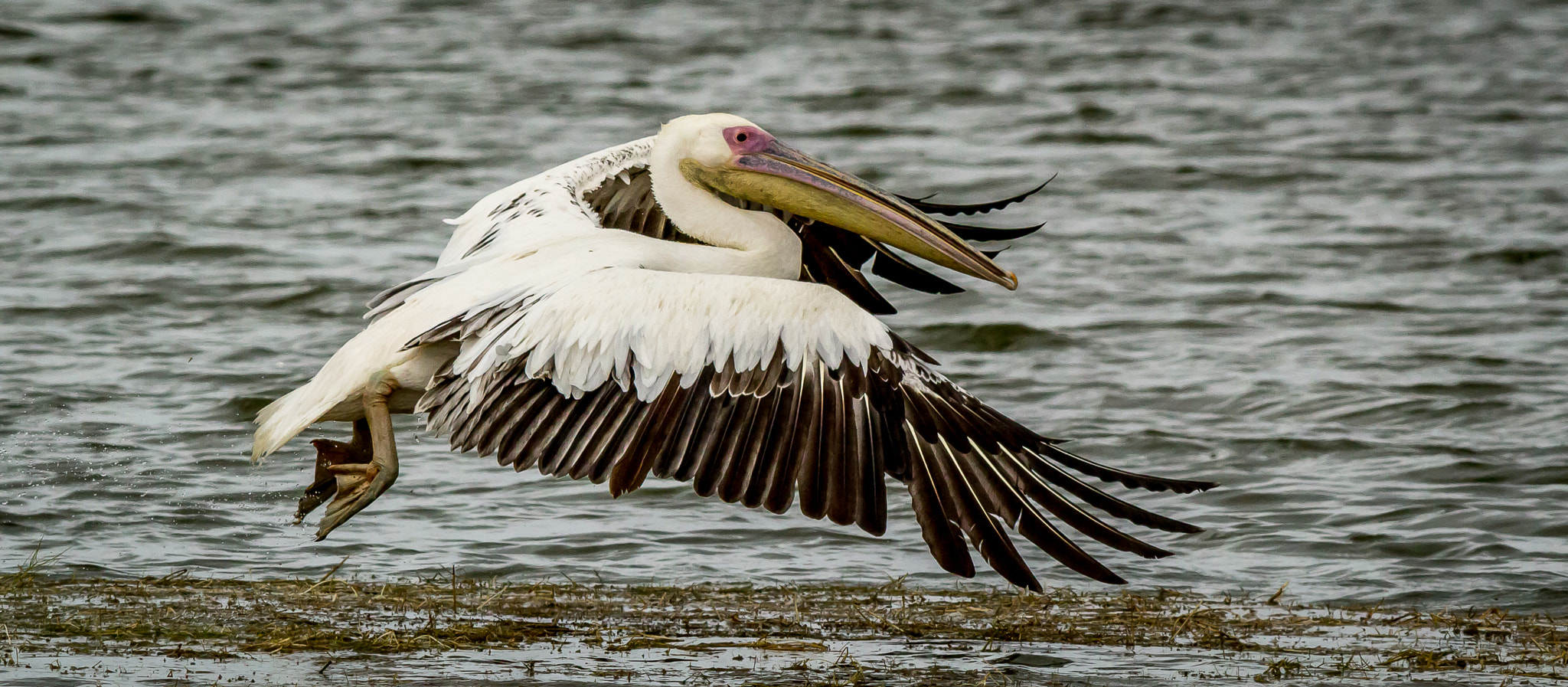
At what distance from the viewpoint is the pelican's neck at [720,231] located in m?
5.68

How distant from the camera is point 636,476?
4781 millimetres

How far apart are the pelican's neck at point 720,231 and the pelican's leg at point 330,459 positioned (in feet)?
3.50

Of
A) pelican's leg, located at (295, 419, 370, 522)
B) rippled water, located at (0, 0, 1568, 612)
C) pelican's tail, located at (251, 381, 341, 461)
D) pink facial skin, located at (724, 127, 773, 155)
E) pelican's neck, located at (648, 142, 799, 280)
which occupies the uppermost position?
pink facial skin, located at (724, 127, 773, 155)

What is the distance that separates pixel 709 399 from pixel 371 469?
1.06 meters

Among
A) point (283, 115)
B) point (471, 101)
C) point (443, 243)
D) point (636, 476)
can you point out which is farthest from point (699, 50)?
point (636, 476)

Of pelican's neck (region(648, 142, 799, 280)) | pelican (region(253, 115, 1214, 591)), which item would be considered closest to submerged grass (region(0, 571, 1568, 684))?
pelican (region(253, 115, 1214, 591))

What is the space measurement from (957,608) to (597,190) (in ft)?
6.31

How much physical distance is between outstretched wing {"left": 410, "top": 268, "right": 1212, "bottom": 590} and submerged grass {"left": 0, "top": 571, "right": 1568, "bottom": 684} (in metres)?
0.54

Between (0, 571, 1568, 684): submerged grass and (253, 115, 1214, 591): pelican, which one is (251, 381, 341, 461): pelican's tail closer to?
(253, 115, 1214, 591): pelican

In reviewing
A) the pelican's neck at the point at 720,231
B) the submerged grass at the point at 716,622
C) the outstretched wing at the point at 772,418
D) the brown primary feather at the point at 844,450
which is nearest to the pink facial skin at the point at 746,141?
the pelican's neck at the point at 720,231

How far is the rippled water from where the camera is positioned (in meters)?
6.59

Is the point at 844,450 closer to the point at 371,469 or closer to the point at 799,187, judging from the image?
the point at 799,187

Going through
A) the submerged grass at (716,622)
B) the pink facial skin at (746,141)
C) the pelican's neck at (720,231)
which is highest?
the pink facial skin at (746,141)

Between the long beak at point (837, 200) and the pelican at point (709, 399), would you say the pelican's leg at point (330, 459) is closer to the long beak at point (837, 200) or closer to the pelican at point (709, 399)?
the pelican at point (709, 399)
